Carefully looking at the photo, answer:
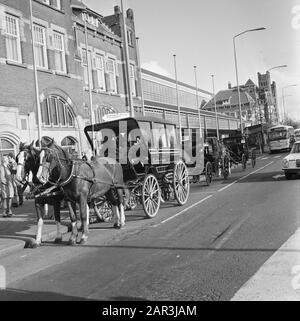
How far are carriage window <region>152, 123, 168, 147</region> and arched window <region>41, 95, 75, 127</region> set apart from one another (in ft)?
43.5

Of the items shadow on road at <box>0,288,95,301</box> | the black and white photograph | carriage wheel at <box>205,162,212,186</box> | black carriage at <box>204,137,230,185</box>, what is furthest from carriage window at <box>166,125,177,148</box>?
shadow on road at <box>0,288,95,301</box>

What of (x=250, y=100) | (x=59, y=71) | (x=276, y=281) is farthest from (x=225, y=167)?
(x=250, y=100)

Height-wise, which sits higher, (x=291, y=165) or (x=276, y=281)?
(x=291, y=165)

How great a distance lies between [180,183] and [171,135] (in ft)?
4.83

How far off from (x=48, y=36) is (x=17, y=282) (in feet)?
70.5

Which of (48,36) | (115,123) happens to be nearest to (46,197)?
(115,123)

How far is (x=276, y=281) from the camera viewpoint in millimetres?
5266

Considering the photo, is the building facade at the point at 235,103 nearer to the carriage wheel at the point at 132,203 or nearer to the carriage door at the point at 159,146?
the carriage wheel at the point at 132,203

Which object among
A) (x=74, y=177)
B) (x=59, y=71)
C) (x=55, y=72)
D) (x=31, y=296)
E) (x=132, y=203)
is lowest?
(x=31, y=296)

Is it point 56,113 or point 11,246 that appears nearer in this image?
point 11,246

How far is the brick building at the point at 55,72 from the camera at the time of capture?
2195cm

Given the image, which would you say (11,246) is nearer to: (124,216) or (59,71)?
(124,216)

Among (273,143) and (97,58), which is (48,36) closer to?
(97,58)

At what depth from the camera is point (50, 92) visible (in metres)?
24.9
